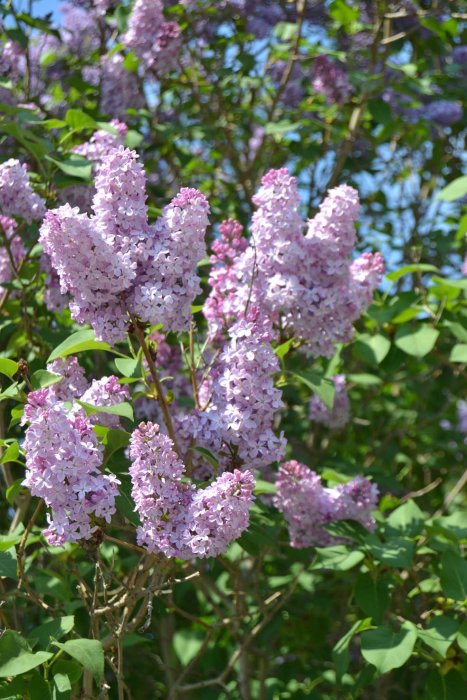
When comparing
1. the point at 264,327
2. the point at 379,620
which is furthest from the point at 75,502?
the point at 379,620

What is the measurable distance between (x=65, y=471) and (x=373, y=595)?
1.09 metres

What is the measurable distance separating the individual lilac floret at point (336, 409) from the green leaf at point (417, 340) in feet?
1.38

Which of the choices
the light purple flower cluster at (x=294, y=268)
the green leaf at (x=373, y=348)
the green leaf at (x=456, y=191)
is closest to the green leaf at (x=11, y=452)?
the light purple flower cluster at (x=294, y=268)

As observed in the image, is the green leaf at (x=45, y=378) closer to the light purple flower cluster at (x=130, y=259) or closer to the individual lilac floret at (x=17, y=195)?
the light purple flower cluster at (x=130, y=259)

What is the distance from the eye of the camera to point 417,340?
108 inches

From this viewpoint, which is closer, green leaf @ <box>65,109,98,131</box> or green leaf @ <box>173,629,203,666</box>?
green leaf @ <box>65,109,98,131</box>

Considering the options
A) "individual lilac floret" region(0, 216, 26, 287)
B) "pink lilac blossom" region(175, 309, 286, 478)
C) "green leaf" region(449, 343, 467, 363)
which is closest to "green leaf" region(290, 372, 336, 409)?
"pink lilac blossom" region(175, 309, 286, 478)

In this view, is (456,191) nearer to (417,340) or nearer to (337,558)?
(417,340)

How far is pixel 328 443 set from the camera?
3756 mm

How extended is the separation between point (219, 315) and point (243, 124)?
2.10 meters

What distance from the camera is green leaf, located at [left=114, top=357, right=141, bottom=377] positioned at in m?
1.88

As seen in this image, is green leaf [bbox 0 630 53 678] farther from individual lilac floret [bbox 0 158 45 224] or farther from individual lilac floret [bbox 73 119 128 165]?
individual lilac floret [bbox 73 119 128 165]

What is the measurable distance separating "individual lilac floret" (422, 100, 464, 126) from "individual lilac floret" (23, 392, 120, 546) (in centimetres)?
288

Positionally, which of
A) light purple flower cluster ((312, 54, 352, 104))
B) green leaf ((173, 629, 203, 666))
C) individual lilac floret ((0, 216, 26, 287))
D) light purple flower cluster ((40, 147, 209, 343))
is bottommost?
green leaf ((173, 629, 203, 666))
